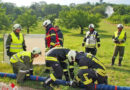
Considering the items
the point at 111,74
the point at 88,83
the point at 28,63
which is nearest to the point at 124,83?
the point at 111,74

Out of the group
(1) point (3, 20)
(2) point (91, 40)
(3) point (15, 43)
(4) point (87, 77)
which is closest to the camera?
(4) point (87, 77)

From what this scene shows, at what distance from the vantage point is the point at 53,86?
6.05 metres

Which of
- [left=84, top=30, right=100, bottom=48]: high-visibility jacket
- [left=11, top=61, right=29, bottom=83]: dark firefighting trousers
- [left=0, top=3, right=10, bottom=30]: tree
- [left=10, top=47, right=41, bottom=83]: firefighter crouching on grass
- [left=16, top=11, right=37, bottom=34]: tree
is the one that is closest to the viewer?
[left=10, top=47, right=41, bottom=83]: firefighter crouching on grass

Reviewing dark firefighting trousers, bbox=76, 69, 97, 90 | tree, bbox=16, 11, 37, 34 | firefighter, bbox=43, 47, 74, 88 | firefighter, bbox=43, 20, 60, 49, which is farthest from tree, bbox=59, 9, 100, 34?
dark firefighting trousers, bbox=76, 69, 97, 90

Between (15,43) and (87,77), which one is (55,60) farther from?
(15,43)

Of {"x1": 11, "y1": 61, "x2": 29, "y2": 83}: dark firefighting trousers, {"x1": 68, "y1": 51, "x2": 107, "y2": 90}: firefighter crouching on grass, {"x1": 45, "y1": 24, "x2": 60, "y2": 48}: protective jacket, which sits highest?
{"x1": 45, "y1": 24, "x2": 60, "y2": 48}: protective jacket

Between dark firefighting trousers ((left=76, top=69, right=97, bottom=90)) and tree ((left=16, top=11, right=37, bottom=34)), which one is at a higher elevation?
tree ((left=16, top=11, right=37, bottom=34))

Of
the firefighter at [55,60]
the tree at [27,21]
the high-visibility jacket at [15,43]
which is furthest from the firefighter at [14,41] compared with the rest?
the tree at [27,21]

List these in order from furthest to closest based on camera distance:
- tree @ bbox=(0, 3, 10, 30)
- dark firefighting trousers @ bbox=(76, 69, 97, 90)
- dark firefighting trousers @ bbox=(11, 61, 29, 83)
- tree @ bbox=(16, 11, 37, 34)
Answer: tree @ bbox=(16, 11, 37, 34), tree @ bbox=(0, 3, 10, 30), dark firefighting trousers @ bbox=(11, 61, 29, 83), dark firefighting trousers @ bbox=(76, 69, 97, 90)

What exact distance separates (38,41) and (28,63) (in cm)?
292

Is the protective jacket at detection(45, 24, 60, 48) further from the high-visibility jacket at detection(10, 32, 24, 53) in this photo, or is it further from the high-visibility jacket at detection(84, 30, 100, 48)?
the high-visibility jacket at detection(84, 30, 100, 48)

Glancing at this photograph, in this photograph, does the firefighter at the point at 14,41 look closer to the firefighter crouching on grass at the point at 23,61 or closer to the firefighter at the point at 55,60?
the firefighter crouching on grass at the point at 23,61

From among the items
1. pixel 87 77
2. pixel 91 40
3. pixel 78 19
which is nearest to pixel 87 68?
pixel 87 77

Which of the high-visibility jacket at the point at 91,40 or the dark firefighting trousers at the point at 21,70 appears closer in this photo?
the dark firefighting trousers at the point at 21,70
